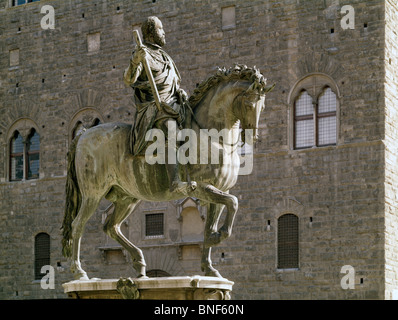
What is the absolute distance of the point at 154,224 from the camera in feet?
81.9

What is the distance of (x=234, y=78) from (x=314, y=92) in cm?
1169

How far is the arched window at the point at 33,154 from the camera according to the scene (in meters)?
27.3

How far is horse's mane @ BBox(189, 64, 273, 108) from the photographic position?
11352 mm

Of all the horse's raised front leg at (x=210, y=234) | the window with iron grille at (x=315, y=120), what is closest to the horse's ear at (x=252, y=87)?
the horse's raised front leg at (x=210, y=234)

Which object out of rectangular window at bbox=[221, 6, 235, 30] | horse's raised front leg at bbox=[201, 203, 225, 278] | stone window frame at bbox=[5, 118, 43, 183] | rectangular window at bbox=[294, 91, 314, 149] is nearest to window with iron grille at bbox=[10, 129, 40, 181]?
stone window frame at bbox=[5, 118, 43, 183]

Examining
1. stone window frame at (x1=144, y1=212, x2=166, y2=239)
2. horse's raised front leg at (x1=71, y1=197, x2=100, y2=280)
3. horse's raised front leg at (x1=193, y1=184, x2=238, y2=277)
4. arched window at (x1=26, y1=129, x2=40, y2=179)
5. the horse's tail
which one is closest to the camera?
horse's raised front leg at (x1=193, y1=184, x2=238, y2=277)

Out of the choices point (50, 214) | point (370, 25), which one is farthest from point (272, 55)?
point (50, 214)

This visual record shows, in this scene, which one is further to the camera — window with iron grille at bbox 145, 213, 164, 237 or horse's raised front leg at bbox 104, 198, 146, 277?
window with iron grille at bbox 145, 213, 164, 237

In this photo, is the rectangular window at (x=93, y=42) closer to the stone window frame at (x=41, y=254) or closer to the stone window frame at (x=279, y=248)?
the stone window frame at (x=41, y=254)

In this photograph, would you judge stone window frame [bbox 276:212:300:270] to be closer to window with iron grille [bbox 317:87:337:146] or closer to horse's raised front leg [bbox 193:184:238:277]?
window with iron grille [bbox 317:87:337:146]

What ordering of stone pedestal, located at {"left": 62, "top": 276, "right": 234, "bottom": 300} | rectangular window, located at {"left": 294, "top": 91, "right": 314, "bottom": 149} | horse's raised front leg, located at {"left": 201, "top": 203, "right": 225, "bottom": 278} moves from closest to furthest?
stone pedestal, located at {"left": 62, "top": 276, "right": 234, "bottom": 300}, horse's raised front leg, located at {"left": 201, "top": 203, "right": 225, "bottom": 278}, rectangular window, located at {"left": 294, "top": 91, "right": 314, "bottom": 149}

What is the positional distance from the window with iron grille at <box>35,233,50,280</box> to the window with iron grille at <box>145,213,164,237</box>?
128 inches

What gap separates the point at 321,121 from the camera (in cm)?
2297

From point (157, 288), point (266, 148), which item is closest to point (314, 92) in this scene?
point (266, 148)
